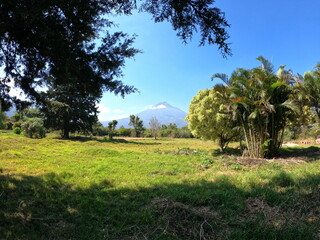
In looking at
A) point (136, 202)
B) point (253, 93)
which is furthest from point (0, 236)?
point (253, 93)

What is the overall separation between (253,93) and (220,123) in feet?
8.75

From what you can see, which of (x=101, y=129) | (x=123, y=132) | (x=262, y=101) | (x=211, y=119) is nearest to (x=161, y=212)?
(x=262, y=101)

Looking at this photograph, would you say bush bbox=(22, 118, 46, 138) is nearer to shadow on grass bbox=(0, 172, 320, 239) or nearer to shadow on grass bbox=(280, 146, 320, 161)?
shadow on grass bbox=(0, 172, 320, 239)

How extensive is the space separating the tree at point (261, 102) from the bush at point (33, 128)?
17.9 m

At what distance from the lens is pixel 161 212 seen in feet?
10.3

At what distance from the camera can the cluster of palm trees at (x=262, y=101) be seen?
9.07 metres

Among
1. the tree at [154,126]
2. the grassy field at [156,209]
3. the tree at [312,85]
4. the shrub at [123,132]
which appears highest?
the tree at [312,85]

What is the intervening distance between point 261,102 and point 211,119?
3.23 m

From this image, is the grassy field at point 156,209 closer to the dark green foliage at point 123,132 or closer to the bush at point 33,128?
the bush at point 33,128

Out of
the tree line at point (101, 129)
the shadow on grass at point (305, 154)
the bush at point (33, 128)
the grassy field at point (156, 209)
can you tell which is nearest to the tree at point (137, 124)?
the tree line at point (101, 129)

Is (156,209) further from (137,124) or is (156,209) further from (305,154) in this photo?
(137,124)

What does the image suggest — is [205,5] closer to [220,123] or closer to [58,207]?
[58,207]

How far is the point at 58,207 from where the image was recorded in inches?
140

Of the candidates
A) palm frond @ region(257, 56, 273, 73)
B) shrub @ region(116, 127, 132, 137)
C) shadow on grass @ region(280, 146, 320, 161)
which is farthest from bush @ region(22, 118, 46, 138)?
shadow on grass @ region(280, 146, 320, 161)
